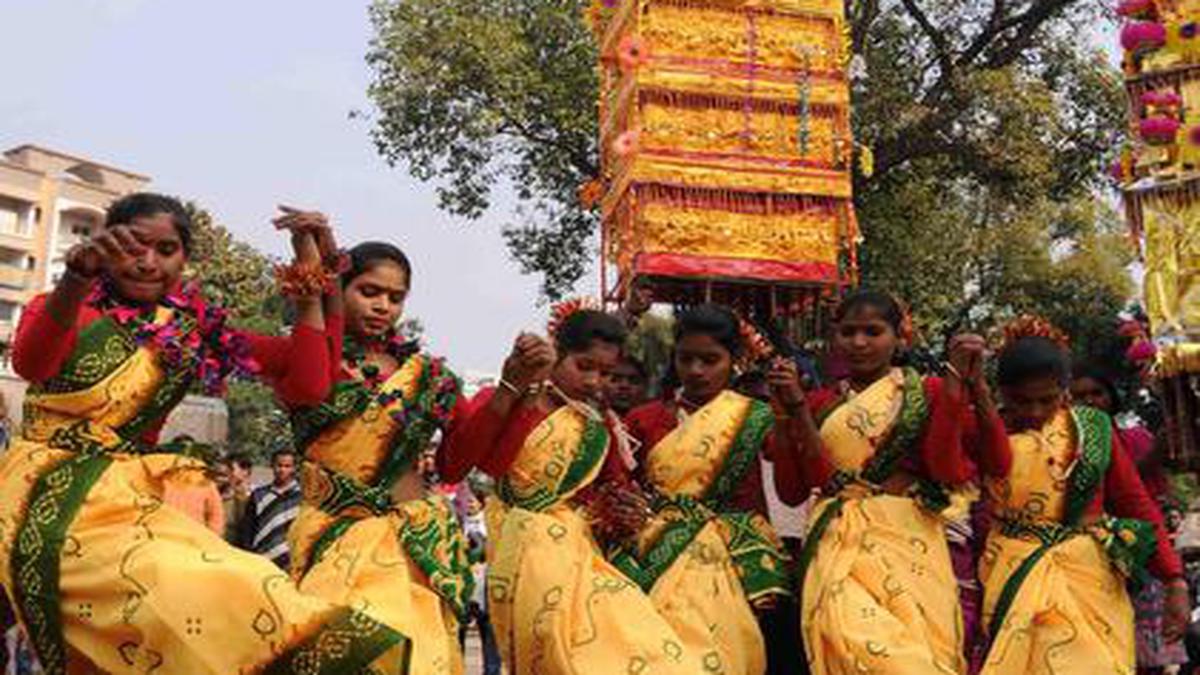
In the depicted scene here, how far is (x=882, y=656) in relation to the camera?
12.4ft

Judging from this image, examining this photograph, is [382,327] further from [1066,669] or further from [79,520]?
[1066,669]

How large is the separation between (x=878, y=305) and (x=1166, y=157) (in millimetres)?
5269

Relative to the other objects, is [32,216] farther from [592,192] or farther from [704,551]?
[704,551]

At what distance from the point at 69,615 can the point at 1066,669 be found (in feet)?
9.15

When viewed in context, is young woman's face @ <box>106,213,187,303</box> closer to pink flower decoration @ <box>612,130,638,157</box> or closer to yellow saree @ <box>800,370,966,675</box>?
yellow saree @ <box>800,370,966,675</box>

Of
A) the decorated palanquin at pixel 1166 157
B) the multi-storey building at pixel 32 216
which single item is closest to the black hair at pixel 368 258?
the decorated palanquin at pixel 1166 157

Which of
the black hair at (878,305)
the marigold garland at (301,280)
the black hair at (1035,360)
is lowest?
the black hair at (1035,360)

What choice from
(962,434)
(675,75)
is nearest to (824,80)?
(675,75)

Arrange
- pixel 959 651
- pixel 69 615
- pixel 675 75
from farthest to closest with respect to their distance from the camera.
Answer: pixel 675 75 < pixel 959 651 < pixel 69 615

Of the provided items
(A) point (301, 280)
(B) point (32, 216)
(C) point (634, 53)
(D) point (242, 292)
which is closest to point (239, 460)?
(A) point (301, 280)

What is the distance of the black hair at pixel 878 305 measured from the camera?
4496 mm

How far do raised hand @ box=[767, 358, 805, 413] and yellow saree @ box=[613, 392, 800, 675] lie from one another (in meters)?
0.34

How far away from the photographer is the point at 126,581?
9.04ft

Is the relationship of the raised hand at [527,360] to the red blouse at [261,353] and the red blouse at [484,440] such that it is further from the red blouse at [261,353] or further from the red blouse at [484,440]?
the red blouse at [261,353]
